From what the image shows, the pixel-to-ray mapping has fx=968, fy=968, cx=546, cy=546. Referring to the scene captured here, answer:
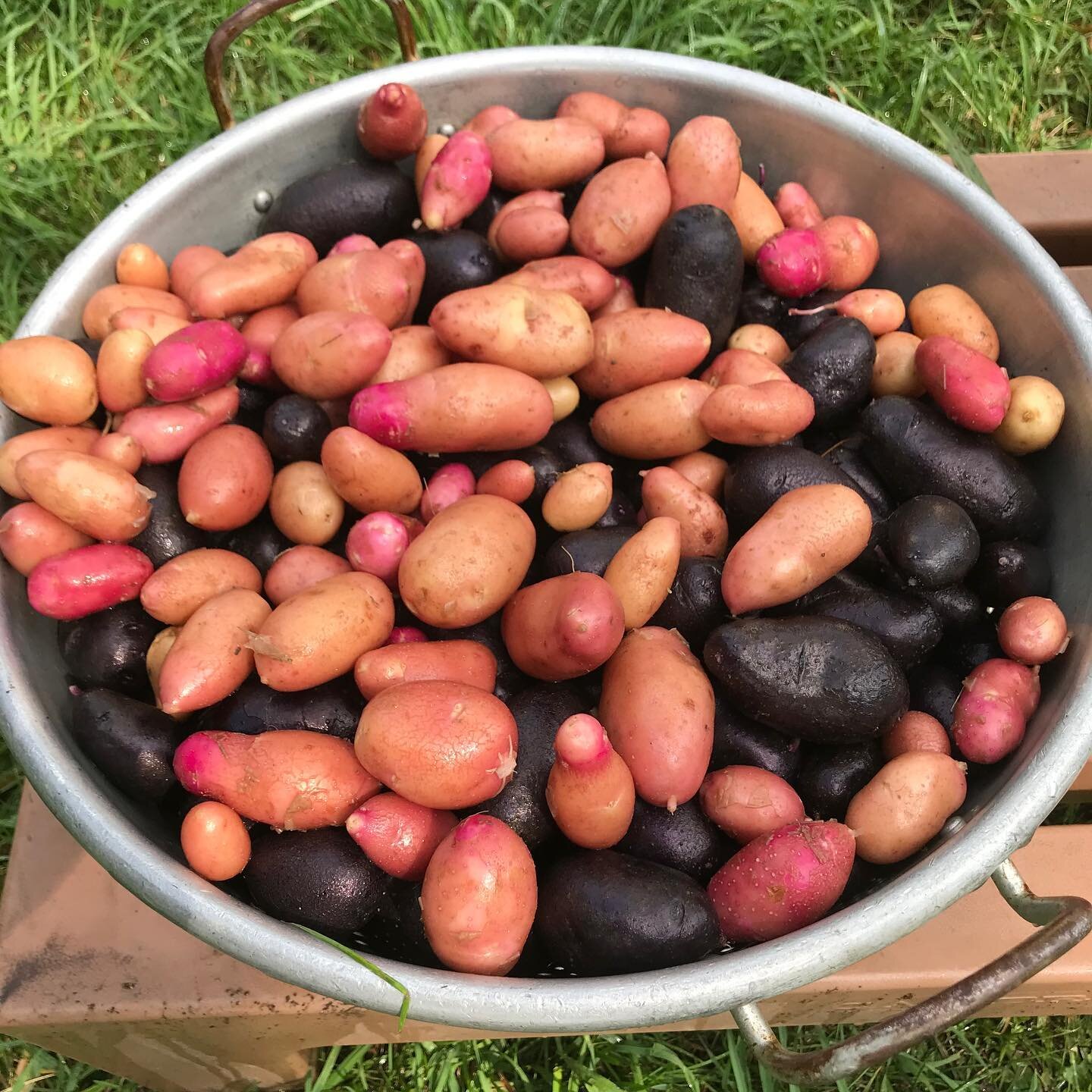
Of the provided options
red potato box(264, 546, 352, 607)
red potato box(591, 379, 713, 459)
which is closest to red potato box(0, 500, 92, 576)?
red potato box(264, 546, 352, 607)

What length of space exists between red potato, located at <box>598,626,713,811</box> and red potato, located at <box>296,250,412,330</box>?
560mm

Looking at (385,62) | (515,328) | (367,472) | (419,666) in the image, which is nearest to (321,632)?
(419,666)

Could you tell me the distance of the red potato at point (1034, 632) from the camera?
3.46ft

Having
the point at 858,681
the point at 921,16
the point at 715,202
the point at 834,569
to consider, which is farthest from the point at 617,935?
the point at 921,16

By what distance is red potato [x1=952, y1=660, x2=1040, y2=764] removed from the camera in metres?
1.03

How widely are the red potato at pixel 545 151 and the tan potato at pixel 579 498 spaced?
1.58 ft

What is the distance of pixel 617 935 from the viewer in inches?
35.4

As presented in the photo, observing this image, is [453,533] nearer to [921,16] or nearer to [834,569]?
[834,569]

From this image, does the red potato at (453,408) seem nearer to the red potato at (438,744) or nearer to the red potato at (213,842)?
the red potato at (438,744)

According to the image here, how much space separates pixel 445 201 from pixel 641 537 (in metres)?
0.59

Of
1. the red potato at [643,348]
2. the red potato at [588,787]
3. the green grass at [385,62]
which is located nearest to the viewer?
the red potato at [588,787]

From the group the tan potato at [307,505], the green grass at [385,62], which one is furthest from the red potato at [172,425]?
the green grass at [385,62]

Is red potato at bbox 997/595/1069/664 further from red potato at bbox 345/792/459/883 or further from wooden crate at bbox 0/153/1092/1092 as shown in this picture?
red potato at bbox 345/792/459/883

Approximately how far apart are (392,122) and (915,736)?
1.06 metres
